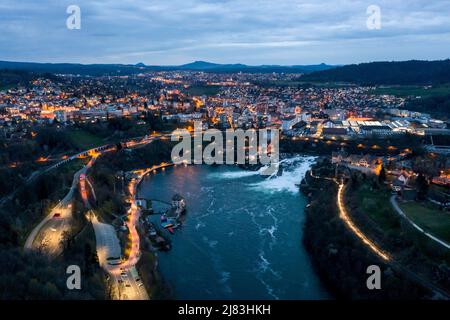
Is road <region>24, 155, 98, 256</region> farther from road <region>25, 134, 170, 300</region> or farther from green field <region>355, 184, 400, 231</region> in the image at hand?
green field <region>355, 184, 400, 231</region>

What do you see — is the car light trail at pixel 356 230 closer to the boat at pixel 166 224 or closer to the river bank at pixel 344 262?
the river bank at pixel 344 262

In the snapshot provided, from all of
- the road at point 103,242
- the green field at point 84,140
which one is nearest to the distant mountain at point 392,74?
the green field at point 84,140

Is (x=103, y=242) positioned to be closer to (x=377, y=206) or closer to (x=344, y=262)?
(x=344, y=262)

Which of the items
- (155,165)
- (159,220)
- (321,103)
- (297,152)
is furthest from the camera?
(321,103)

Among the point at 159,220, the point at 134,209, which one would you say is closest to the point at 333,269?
the point at 159,220

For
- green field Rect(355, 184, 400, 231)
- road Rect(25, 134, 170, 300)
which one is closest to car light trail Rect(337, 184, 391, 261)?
green field Rect(355, 184, 400, 231)
